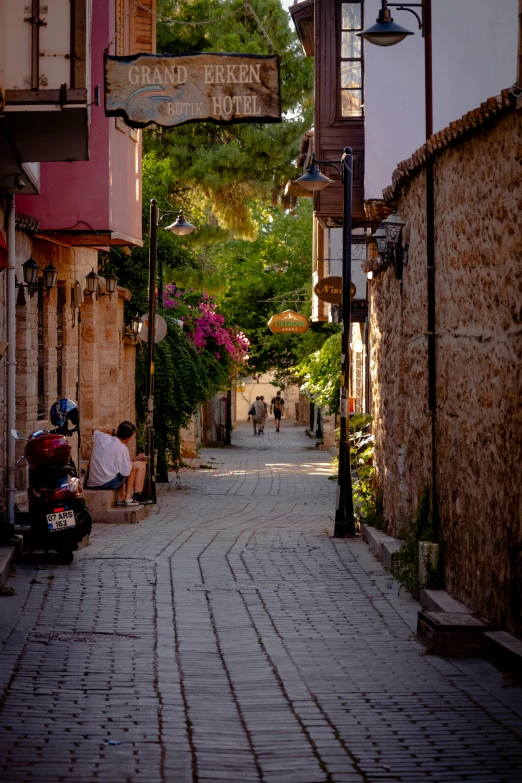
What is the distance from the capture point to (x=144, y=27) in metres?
18.6

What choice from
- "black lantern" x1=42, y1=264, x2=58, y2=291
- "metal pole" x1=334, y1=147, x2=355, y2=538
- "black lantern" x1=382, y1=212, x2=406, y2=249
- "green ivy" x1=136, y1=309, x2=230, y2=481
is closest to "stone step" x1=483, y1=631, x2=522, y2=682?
"black lantern" x1=382, y1=212, x2=406, y2=249

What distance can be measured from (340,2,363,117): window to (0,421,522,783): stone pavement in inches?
362

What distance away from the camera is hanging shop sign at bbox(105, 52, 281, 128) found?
31.0 ft

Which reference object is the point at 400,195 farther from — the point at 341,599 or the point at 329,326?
the point at 329,326

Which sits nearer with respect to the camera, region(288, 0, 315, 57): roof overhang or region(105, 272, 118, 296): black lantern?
region(105, 272, 118, 296): black lantern

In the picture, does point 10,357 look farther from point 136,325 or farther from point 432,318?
point 136,325

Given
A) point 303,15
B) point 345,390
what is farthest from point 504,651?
point 303,15

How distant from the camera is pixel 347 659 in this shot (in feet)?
26.8

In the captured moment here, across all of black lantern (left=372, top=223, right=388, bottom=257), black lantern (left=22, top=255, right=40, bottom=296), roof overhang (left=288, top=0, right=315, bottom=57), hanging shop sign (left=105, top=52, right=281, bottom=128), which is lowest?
black lantern (left=22, top=255, right=40, bottom=296)

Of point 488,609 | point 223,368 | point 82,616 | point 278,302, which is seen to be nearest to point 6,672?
point 82,616

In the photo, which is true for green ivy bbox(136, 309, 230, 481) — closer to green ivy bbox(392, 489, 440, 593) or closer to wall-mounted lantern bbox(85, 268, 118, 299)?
wall-mounted lantern bbox(85, 268, 118, 299)

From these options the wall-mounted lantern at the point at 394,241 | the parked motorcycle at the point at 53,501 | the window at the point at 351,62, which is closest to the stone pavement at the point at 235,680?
the parked motorcycle at the point at 53,501

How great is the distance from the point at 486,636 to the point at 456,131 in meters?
3.76

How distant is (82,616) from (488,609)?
325cm
